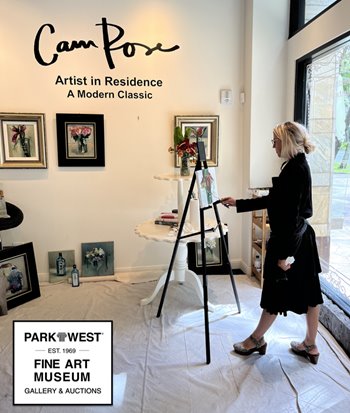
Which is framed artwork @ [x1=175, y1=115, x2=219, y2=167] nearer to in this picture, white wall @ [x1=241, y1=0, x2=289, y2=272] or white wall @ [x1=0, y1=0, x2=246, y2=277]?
white wall @ [x1=0, y1=0, x2=246, y2=277]

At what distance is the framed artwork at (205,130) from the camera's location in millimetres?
3452

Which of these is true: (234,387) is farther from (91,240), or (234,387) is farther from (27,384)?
(91,240)

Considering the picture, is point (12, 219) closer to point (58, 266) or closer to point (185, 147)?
point (58, 266)

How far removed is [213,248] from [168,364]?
5.45ft

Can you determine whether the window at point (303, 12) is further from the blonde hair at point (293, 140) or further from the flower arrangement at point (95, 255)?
the flower arrangement at point (95, 255)

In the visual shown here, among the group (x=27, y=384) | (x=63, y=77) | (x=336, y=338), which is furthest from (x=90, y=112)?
(x=336, y=338)

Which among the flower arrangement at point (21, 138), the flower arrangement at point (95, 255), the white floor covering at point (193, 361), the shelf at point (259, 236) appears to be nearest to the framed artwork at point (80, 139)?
the flower arrangement at point (21, 138)

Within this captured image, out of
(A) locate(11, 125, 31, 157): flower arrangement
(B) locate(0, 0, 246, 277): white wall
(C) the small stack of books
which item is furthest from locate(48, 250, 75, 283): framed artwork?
(C) the small stack of books

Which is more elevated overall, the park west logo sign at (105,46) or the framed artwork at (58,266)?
the park west logo sign at (105,46)

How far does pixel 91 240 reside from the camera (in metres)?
3.57

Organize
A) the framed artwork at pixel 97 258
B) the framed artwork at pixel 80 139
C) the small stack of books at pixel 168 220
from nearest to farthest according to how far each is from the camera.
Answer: the small stack of books at pixel 168 220 < the framed artwork at pixel 80 139 < the framed artwork at pixel 97 258

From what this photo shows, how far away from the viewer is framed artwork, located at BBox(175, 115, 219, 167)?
11.3 feet

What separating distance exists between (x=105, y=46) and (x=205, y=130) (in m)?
1.18

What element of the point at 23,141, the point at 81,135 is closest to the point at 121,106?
the point at 81,135
